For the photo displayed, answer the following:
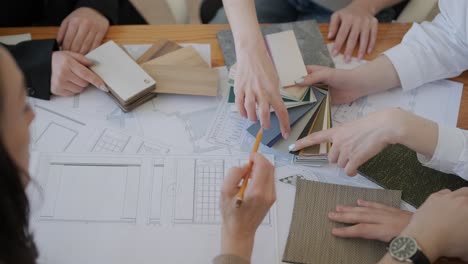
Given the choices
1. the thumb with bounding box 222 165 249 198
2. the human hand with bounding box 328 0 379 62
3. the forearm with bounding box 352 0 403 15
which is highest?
the forearm with bounding box 352 0 403 15

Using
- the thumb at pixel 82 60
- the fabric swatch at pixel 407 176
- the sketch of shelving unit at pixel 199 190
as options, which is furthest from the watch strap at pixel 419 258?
the thumb at pixel 82 60

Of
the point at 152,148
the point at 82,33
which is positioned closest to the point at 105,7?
the point at 82,33

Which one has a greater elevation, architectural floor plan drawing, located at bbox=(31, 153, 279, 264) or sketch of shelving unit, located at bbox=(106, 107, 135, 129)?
sketch of shelving unit, located at bbox=(106, 107, 135, 129)

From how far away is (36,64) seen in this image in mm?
987

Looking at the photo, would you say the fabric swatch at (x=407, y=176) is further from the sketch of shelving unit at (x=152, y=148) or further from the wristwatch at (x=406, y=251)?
the sketch of shelving unit at (x=152, y=148)

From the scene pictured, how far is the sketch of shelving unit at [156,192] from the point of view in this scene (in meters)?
0.84

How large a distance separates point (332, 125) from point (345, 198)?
18cm

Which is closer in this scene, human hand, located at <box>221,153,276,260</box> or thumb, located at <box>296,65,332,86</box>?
human hand, located at <box>221,153,276,260</box>

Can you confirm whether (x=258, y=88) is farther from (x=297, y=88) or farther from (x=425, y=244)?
(x=425, y=244)

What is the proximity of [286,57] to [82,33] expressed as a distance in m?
0.50

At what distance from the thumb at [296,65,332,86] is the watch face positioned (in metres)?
0.39

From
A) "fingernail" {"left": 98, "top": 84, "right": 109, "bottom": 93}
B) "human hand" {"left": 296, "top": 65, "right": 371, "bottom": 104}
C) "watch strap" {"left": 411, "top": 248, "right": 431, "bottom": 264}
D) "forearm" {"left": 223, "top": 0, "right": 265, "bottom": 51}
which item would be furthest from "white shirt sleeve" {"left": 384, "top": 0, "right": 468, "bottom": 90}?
"fingernail" {"left": 98, "top": 84, "right": 109, "bottom": 93}

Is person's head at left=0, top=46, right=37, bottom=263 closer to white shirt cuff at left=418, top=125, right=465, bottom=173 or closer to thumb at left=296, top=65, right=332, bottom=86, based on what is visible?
thumb at left=296, top=65, right=332, bottom=86

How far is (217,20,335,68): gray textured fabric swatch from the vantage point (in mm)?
1059
